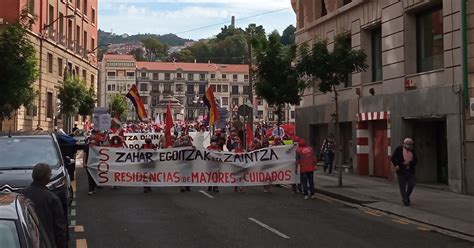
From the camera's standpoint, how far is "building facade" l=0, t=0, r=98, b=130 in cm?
3962

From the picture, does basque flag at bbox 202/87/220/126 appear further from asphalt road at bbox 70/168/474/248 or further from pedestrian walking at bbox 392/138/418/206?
pedestrian walking at bbox 392/138/418/206

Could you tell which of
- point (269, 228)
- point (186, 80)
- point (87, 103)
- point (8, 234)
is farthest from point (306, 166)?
point (186, 80)

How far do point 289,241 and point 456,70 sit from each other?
33.7 feet

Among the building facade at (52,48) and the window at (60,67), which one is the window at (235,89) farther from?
the window at (60,67)

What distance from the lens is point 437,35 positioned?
19.6 m

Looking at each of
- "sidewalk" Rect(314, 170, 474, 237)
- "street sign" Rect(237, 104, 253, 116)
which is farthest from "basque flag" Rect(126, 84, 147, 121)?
"sidewalk" Rect(314, 170, 474, 237)

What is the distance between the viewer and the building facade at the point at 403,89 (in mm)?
17891

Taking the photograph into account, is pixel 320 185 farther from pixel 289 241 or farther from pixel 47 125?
pixel 47 125

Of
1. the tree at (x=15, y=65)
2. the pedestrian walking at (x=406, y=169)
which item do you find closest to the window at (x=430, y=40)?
the pedestrian walking at (x=406, y=169)

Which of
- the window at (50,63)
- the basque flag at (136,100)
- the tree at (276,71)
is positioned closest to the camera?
the tree at (276,71)

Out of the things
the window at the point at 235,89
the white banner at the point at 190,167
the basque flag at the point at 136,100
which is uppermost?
the window at the point at 235,89

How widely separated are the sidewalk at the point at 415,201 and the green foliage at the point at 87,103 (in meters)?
30.4

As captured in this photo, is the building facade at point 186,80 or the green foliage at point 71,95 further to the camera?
the building facade at point 186,80

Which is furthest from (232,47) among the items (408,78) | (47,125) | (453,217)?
(453,217)
